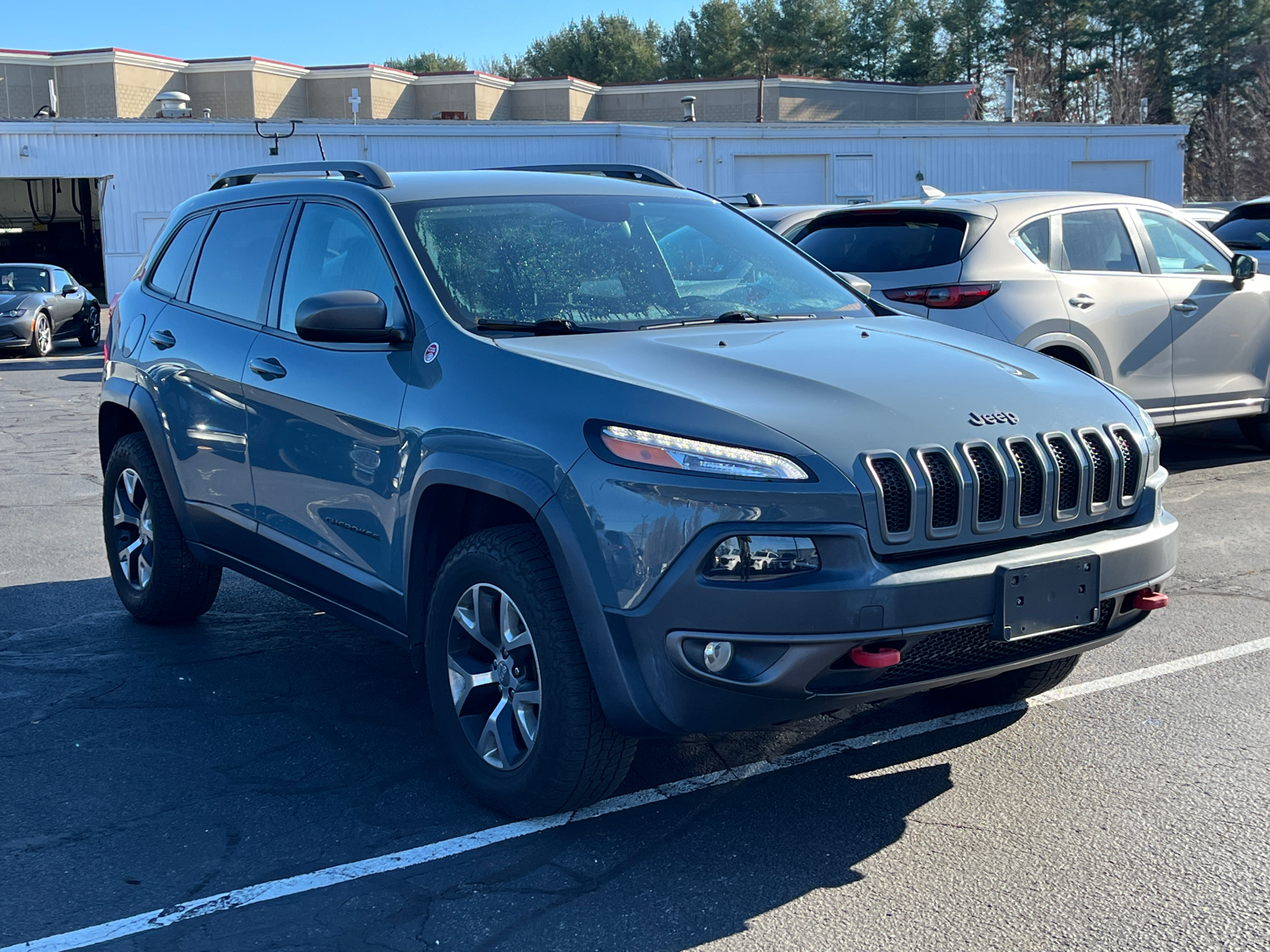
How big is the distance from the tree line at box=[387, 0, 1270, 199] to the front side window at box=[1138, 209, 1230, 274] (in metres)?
51.3

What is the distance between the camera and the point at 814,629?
3.13 meters

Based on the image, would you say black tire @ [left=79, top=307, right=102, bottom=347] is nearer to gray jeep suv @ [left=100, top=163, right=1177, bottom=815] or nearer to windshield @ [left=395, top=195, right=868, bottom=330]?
gray jeep suv @ [left=100, top=163, right=1177, bottom=815]

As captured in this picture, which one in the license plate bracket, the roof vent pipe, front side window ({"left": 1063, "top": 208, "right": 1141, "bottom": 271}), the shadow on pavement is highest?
the roof vent pipe

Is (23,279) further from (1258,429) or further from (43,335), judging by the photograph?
(1258,429)

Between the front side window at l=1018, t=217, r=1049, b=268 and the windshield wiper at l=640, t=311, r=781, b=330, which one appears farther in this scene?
the front side window at l=1018, t=217, r=1049, b=268

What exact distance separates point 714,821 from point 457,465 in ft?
3.98

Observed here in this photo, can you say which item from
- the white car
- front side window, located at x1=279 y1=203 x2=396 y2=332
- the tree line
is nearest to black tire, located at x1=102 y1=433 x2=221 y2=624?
front side window, located at x1=279 y1=203 x2=396 y2=332

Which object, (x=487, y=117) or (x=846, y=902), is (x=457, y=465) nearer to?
(x=846, y=902)

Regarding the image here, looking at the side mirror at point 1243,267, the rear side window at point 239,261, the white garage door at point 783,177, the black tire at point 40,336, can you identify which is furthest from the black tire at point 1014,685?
the white garage door at point 783,177

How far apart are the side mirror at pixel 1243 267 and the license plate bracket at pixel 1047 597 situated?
5.97m

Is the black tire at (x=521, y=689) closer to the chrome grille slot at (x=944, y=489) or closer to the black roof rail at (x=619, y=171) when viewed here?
the chrome grille slot at (x=944, y=489)

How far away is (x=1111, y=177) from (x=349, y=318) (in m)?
33.9

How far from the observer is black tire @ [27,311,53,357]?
20.4 metres

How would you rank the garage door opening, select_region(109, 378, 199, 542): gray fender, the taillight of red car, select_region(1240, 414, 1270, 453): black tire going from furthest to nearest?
the garage door opening → select_region(1240, 414, 1270, 453): black tire → the taillight of red car → select_region(109, 378, 199, 542): gray fender
